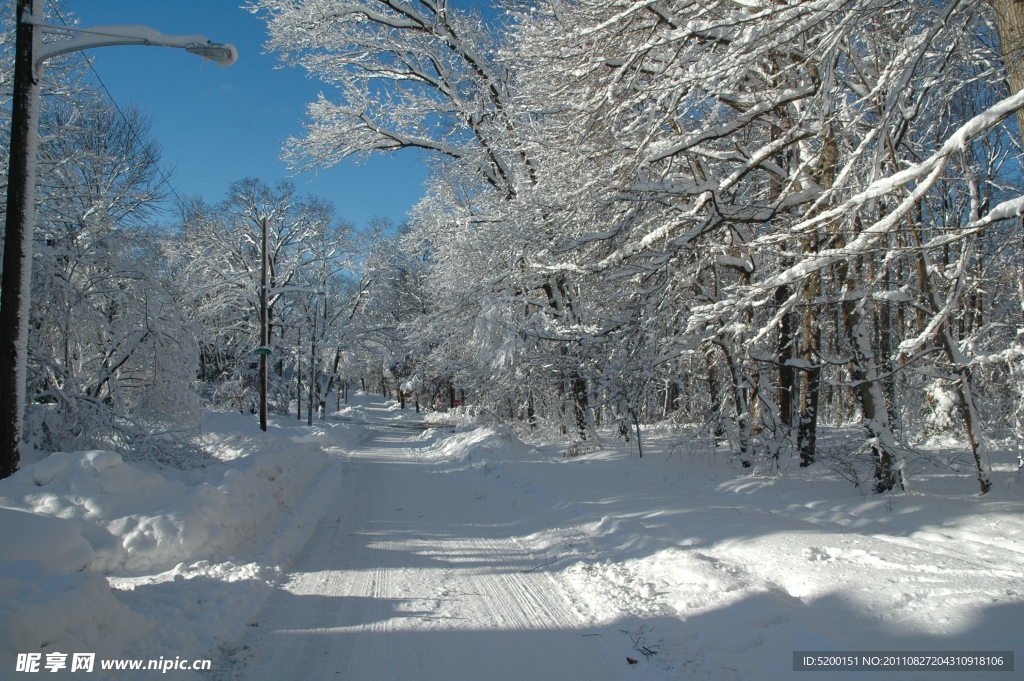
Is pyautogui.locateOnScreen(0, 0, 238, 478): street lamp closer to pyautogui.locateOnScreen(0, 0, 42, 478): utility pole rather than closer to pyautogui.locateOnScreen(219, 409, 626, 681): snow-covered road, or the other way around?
Result: pyautogui.locateOnScreen(0, 0, 42, 478): utility pole

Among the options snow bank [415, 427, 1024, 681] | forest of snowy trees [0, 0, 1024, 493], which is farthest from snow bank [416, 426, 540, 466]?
snow bank [415, 427, 1024, 681]

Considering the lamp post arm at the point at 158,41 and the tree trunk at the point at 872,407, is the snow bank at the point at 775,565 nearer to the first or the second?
the tree trunk at the point at 872,407

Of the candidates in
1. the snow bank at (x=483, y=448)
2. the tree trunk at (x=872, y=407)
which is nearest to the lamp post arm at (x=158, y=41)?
the tree trunk at (x=872, y=407)

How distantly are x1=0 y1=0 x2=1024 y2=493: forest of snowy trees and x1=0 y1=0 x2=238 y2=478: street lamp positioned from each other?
3.78 m

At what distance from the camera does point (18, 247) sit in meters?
6.07

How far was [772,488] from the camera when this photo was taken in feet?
30.0

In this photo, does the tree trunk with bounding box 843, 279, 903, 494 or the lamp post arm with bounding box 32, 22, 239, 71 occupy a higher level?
the lamp post arm with bounding box 32, 22, 239, 71

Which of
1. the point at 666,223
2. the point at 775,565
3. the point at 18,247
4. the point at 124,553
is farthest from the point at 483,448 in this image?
the point at 18,247

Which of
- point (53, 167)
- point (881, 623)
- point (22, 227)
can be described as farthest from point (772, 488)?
point (53, 167)

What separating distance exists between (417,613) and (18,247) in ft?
19.0

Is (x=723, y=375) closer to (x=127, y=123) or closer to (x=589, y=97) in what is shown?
(x=589, y=97)

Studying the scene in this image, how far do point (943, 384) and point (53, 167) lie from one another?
1579 centimetres

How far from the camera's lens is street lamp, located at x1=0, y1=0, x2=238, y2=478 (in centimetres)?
579

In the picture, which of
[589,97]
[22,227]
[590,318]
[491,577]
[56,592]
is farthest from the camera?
[590,318]
